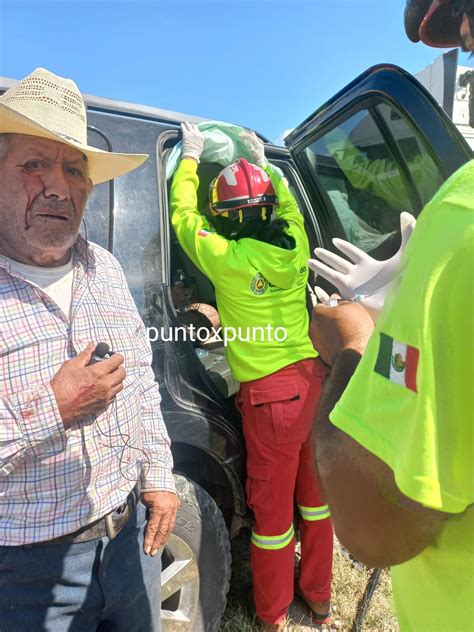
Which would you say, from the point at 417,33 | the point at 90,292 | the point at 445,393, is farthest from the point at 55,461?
the point at 417,33

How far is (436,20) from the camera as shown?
33.9 inches

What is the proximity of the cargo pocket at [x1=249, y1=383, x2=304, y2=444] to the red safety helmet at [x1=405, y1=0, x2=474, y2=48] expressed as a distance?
59.9 inches

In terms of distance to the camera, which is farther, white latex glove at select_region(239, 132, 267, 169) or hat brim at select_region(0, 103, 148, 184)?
white latex glove at select_region(239, 132, 267, 169)

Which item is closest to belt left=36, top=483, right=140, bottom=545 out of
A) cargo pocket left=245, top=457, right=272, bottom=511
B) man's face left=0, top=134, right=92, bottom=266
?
cargo pocket left=245, top=457, right=272, bottom=511

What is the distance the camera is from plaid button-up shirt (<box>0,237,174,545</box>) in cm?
116

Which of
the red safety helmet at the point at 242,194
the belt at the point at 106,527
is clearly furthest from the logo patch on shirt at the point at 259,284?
the belt at the point at 106,527

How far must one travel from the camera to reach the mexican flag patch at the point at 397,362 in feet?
1.85

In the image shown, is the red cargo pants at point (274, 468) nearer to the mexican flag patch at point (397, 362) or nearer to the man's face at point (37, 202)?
the man's face at point (37, 202)

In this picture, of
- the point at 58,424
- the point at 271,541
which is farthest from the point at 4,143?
the point at 271,541

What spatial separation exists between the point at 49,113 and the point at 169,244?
77 cm

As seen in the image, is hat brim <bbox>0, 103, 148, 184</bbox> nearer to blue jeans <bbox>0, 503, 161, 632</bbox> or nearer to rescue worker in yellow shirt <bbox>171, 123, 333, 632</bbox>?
rescue worker in yellow shirt <bbox>171, 123, 333, 632</bbox>

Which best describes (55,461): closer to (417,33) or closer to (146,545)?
(146,545)

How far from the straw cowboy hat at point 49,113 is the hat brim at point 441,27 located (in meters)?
1.06

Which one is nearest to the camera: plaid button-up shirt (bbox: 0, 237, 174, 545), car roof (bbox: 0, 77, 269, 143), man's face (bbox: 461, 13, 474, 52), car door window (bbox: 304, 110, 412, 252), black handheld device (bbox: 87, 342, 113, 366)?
man's face (bbox: 461, 13, 474, 52)
